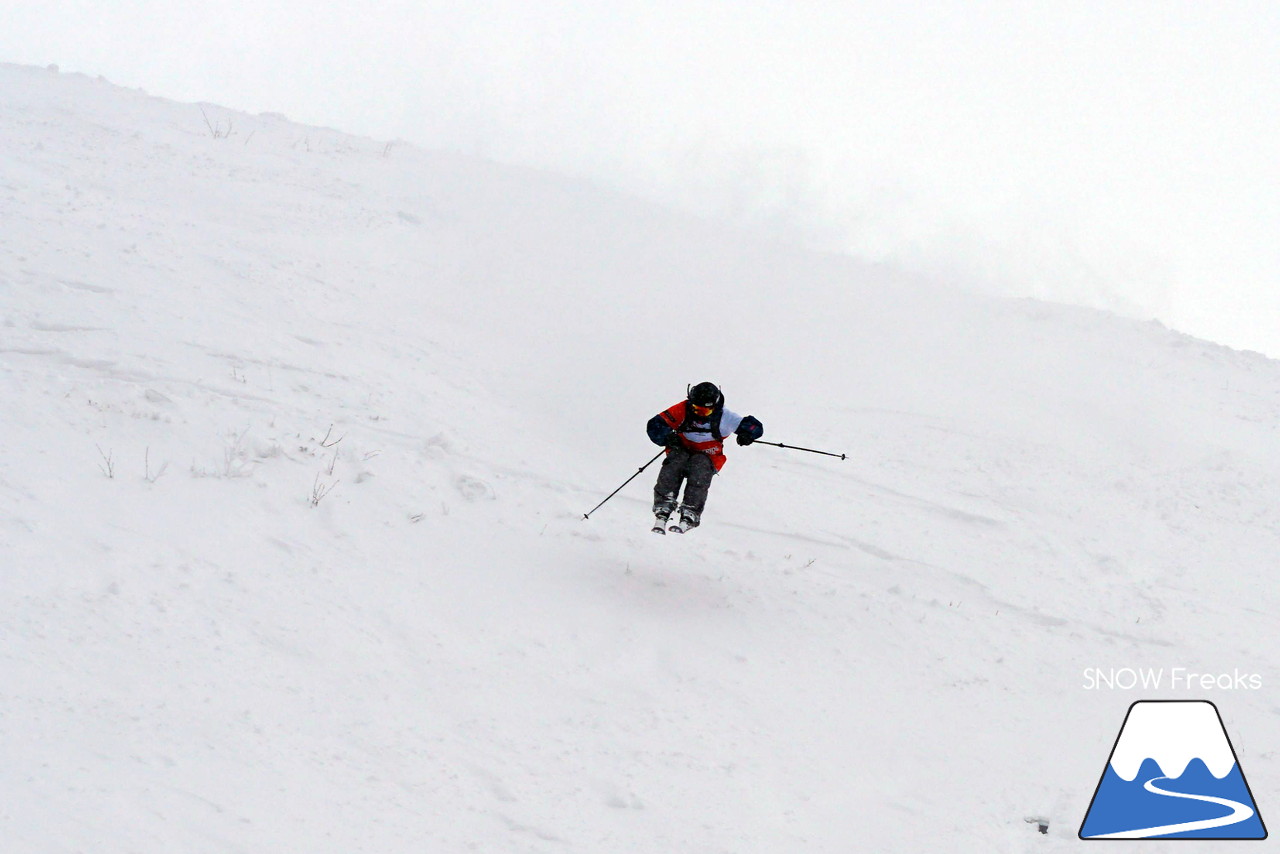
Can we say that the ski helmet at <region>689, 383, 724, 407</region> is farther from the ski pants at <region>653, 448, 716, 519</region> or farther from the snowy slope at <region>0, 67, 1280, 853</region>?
the snowy slope at <region>0, 67, 1280, 853</region>

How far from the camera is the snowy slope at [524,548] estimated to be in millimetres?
5652

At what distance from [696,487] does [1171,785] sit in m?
4.92

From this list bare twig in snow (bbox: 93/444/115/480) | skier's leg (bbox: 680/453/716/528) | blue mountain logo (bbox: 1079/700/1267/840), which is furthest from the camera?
skier's leg (bbox: 680/453/716/528)

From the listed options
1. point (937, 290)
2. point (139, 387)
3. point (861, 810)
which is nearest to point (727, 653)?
point (861, 810)

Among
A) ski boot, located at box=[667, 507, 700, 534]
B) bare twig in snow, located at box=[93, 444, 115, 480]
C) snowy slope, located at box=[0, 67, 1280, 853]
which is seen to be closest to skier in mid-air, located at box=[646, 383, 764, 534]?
ski boot, located at box=[667, 507, 700, 534]

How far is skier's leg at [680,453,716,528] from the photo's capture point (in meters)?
9.78

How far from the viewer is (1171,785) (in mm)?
6910

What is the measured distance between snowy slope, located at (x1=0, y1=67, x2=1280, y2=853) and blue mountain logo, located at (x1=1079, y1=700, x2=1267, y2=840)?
0.23 meters

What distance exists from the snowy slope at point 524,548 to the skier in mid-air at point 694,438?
87cm

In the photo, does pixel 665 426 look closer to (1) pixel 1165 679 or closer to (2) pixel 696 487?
(2) pixel 696 487

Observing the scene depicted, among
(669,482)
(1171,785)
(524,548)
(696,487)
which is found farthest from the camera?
(669,482)

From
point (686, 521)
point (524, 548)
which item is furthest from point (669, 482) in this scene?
point (524, 548)

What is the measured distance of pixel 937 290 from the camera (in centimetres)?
2369

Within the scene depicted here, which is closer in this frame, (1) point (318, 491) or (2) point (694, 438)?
(1) point (318, 491)
